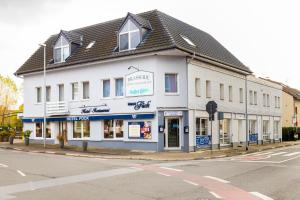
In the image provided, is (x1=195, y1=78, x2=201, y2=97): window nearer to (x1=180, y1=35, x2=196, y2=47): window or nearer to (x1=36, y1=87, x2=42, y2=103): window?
(x1=180, y1=35, x2=196, y2=47): window

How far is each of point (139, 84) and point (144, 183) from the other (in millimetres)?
16024

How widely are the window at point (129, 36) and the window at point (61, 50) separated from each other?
6054mm

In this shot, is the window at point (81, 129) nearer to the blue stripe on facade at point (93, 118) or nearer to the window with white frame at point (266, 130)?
the blue stripe on facade at point (93, 118)

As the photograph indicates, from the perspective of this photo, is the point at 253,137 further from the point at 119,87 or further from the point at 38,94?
the point at 38,94

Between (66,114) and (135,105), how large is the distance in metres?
7.25

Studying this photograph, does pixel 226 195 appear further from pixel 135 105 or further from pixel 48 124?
pixel 48 124

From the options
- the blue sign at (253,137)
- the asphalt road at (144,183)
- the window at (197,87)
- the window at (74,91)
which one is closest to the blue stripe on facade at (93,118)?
the window at (74,91)

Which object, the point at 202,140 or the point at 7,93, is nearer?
the point at 202,140

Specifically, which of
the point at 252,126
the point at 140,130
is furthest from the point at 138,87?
the point at 252,126

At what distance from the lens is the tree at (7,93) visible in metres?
56.4

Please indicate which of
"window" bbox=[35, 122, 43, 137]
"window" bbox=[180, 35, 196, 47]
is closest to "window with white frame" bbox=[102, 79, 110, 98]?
"window" bbox=[180, 35, 196, 47]

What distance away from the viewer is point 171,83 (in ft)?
93.5

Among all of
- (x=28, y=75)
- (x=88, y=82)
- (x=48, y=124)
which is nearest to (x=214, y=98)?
(x=88, y=82)

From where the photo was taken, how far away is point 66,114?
33250 mm
